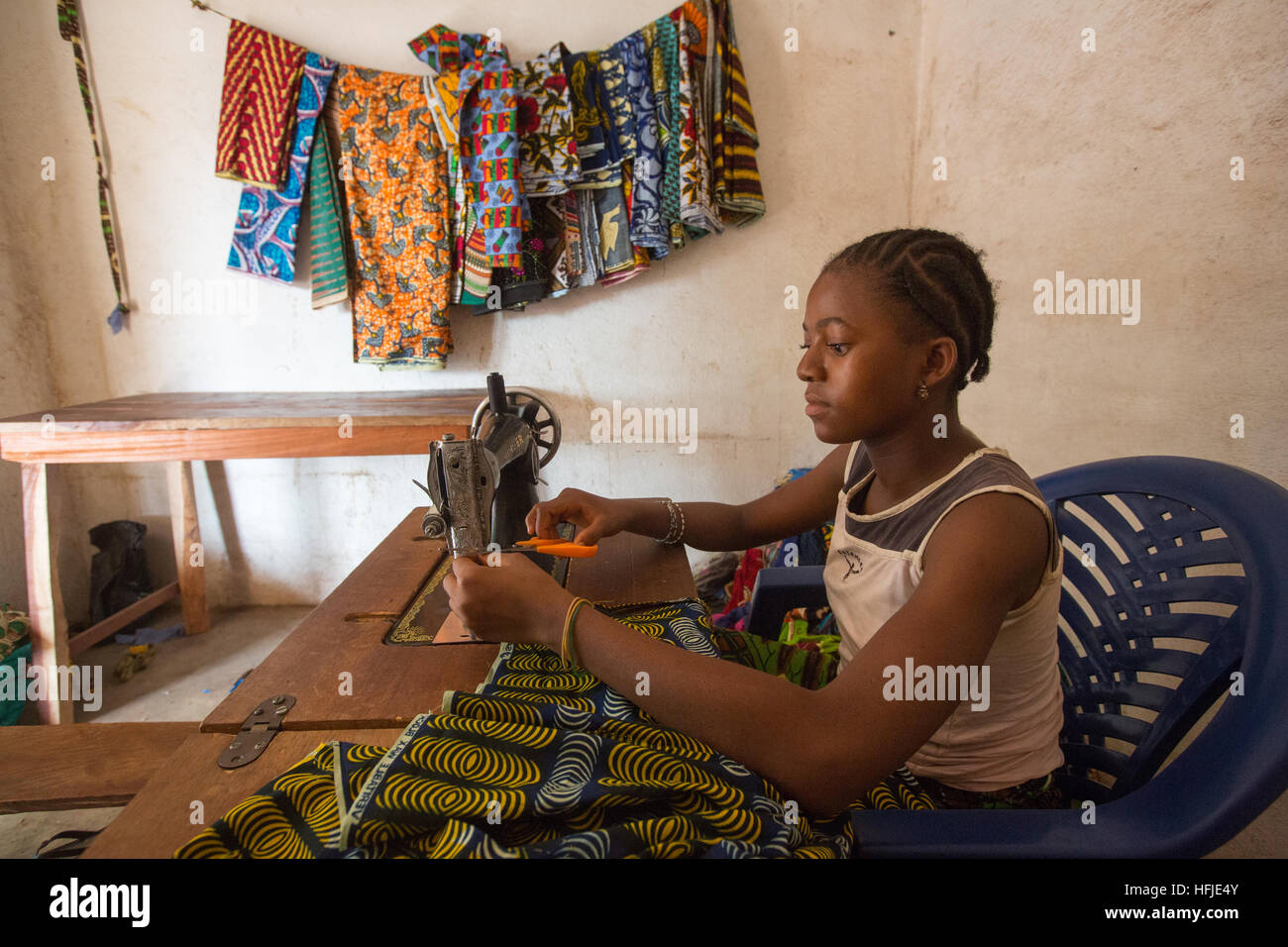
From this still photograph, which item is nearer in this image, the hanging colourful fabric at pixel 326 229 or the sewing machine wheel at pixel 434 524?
the sewing machine wheel at pixel 434 524

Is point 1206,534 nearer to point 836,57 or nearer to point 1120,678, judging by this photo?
point 1120,678

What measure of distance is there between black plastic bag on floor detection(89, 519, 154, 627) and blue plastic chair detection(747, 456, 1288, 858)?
10.3 ft

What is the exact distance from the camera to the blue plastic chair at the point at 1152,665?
0.69 meters

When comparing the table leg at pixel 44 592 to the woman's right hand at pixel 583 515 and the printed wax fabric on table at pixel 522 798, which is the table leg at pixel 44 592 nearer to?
the woman's right hand at pixel 583 515

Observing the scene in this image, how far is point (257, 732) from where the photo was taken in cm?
92

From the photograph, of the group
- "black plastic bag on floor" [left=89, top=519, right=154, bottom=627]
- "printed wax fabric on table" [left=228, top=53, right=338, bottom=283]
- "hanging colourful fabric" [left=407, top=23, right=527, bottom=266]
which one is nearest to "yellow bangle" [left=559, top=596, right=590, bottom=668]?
"hanging colourful fabric" [left=407, top=23, right=527, bottom=266]

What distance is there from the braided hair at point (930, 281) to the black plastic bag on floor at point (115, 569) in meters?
3.47

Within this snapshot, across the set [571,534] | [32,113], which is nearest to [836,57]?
[571,534]

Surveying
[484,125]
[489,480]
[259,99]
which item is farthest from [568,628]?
[259,99]

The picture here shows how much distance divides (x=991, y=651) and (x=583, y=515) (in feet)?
2.68

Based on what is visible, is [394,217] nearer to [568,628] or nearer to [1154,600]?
[568,628]

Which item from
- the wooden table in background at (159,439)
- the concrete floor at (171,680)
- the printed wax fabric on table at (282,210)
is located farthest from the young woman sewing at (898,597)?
the printed wax fabric on table at (282,210)

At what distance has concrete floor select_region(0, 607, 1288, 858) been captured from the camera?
6.74 ft
